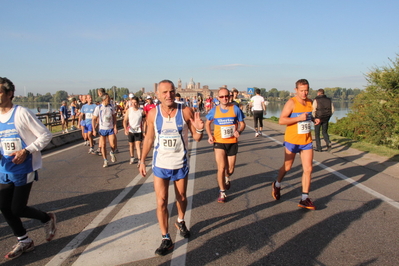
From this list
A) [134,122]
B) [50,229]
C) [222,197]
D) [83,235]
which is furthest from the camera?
[134,122]

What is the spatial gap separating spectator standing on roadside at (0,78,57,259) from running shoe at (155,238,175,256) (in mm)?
1476

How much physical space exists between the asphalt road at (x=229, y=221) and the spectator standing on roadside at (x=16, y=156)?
0.42 m

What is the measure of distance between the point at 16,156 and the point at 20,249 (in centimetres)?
105

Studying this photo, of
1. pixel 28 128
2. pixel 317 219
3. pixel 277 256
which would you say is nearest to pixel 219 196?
pixel 317 219

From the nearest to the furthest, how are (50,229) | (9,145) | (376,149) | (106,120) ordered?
(9,145), (50,229), (106,120), (376,149)

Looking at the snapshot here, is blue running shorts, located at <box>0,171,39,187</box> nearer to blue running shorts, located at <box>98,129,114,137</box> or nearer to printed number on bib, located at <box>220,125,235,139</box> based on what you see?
printed number on bib, located at <box>220,125,235,139</box>

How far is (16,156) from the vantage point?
3502 mm

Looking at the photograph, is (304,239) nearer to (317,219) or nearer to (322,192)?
(317,219)

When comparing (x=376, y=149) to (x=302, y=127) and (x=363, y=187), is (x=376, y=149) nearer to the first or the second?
(x=363, y=187)

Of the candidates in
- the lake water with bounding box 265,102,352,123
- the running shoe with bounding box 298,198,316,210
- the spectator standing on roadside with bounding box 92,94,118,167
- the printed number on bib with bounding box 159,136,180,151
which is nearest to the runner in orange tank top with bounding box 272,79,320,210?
the running shoe with bounding box 298,198,316,210

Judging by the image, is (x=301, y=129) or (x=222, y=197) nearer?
(x=301, y=129)

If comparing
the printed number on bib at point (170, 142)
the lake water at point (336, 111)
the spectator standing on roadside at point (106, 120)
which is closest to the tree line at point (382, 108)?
the lake water at point (336, 111)

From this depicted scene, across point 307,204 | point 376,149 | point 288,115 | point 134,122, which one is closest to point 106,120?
point 134,122

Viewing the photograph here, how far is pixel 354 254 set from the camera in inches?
141
